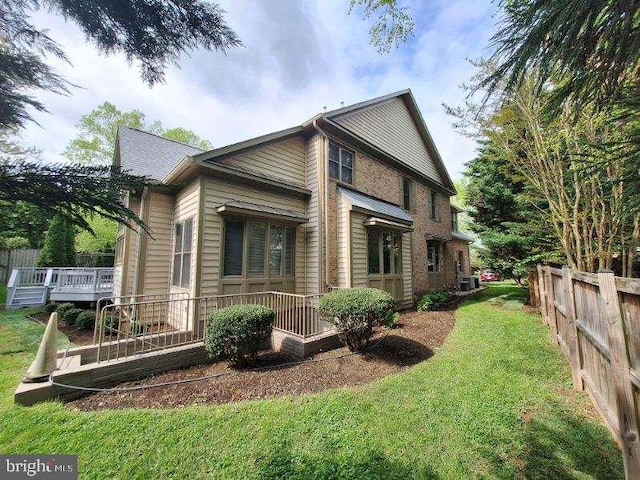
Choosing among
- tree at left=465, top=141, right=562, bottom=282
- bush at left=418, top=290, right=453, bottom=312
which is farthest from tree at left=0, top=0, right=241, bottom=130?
tree at left=465, top=141, right=562, bottom=282

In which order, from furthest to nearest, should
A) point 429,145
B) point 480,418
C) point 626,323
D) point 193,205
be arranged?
1. point 429,145
2. point 193,205
3. point 480,418
4. point 626,323

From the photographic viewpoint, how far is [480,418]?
11.2ft

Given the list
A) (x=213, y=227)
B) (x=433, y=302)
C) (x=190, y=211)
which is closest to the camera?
(x=213, y=227)

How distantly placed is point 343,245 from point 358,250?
0.63 metres

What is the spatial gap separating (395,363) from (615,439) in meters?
3.00

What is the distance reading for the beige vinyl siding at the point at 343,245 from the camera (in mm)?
8398

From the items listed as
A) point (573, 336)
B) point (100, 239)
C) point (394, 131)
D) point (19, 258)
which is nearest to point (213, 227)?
point (573, 336)

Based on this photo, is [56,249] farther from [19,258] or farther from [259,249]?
[259,249]

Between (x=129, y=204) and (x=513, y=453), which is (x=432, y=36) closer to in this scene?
(x=513, y=453)

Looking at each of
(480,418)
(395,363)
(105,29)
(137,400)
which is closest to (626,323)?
(480,418)

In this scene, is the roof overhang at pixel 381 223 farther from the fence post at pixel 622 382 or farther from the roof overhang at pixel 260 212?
the fence post at pixel 622 382

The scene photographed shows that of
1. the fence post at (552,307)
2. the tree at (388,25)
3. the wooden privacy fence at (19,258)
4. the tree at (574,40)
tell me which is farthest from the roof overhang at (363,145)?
the wooden privacy fence at (19,258)

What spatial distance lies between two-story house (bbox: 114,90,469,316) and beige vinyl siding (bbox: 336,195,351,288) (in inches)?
1.3

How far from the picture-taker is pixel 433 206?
15570mm
